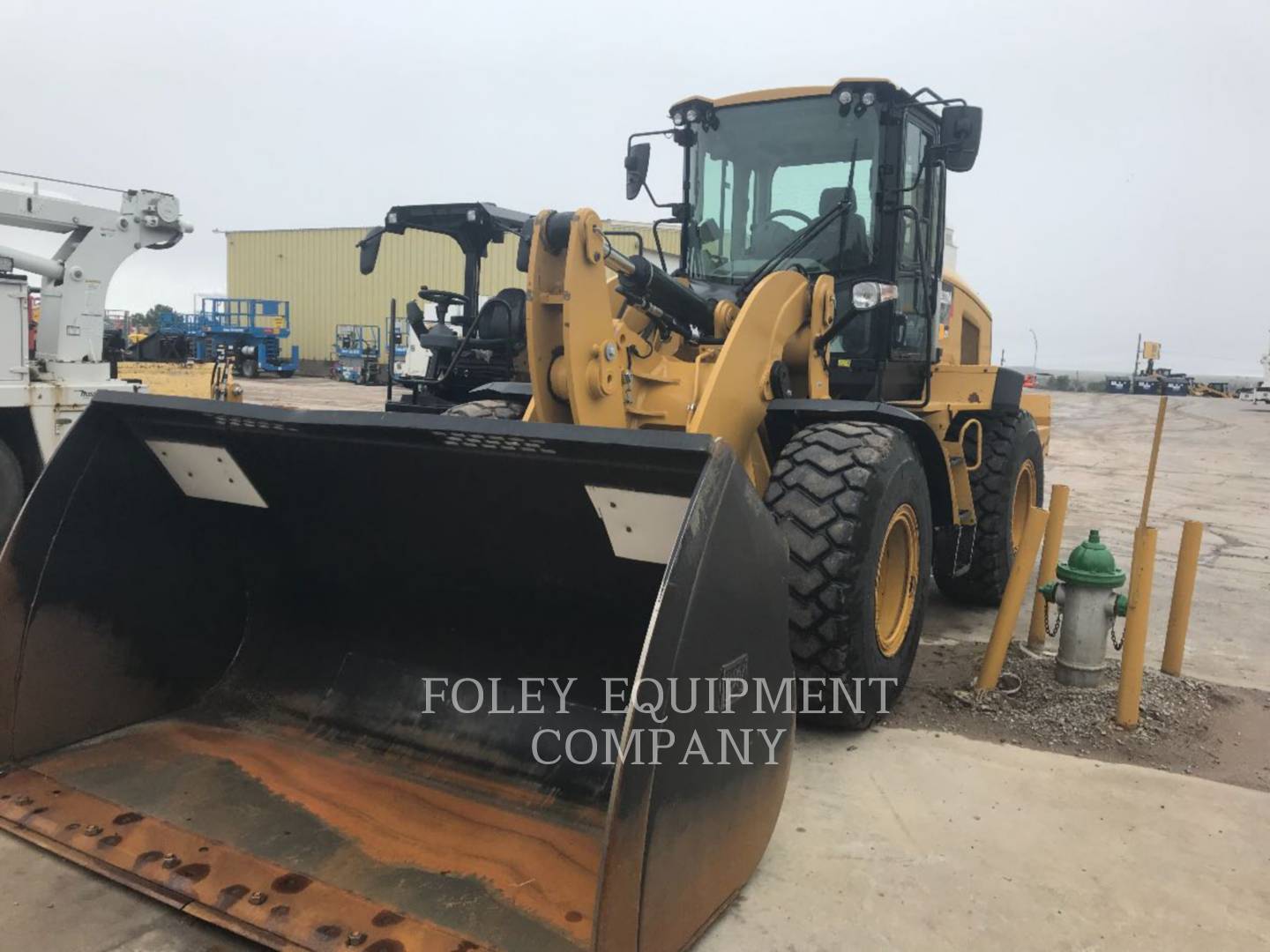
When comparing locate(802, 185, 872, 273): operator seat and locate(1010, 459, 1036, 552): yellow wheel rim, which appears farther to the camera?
locate(1010, 459, 1036, 552): yellow wheel rim

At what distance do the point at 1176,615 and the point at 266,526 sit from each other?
430 cm

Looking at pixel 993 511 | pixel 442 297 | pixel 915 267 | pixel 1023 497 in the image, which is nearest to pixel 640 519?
pixel 915 267

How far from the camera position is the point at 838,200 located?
4.75 metres

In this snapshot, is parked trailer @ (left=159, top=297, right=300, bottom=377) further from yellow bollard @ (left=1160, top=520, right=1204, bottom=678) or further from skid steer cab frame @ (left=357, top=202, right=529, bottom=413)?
yellow bollard @ (left=1160, top=520, right=1204, bottom=678)

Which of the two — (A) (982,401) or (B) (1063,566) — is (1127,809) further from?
(A) (982,401)

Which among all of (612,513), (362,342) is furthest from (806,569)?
(362,342)

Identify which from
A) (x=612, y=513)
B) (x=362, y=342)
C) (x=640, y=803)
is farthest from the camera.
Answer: (x=362, y=342)

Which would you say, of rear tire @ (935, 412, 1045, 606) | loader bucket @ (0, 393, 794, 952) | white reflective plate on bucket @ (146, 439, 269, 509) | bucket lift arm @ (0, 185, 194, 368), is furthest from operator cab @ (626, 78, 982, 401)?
bucket lift arm @ (0, 185, 194, 368)

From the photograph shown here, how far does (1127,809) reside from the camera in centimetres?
340

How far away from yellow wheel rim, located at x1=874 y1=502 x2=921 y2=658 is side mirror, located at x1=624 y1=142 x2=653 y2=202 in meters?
2.35

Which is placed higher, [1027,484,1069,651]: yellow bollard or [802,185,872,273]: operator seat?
[802,185,872,273]: operator seat

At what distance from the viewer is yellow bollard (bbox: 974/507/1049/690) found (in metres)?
4.52

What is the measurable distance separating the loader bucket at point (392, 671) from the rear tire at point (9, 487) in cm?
435

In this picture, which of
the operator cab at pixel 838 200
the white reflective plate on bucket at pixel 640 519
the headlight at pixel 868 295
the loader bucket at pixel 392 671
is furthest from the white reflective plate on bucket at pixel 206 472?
the headlight at pixel 868 295
